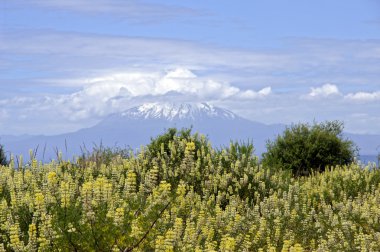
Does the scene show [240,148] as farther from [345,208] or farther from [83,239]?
[83,239]

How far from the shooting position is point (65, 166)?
14.2m

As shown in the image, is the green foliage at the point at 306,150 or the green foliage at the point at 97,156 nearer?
the green foliage at the point at 97,156

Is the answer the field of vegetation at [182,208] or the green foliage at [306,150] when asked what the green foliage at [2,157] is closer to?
the field of vegetation at [182,208]

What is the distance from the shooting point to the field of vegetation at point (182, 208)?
22.0 feet

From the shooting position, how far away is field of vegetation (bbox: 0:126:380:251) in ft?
22.0

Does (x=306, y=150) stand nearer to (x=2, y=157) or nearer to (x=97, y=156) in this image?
(x=97, y=156)

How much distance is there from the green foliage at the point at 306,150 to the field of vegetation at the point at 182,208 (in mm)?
4787

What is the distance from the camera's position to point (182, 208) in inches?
397

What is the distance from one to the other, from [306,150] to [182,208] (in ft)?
44.4

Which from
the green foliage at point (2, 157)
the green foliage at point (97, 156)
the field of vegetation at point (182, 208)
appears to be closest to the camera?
the field of vegetation at point (182, 208)

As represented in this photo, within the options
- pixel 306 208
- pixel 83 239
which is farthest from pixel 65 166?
pixel 83 239

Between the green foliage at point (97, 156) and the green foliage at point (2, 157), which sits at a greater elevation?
the green foliage at point (97, 156)

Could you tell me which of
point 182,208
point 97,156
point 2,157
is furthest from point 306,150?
point 182,208

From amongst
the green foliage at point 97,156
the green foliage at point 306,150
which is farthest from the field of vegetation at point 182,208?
the green foliage at point 306,150
